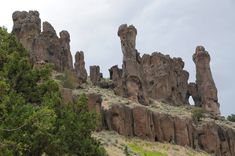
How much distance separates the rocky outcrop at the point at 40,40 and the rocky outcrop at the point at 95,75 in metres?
4.42

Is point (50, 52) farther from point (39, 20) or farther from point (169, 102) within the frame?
point (169, 102)

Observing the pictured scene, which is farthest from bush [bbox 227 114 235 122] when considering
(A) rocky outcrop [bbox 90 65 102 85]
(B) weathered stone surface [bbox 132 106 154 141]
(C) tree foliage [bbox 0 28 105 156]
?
(C) tree foliage [bbox 0 28 105 156]

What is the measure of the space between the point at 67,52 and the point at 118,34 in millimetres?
12140

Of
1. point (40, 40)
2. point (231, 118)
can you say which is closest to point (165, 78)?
point (231, 118)

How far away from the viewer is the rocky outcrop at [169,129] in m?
79.4

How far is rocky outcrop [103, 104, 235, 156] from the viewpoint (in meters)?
79.4

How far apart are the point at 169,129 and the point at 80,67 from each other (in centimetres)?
2984

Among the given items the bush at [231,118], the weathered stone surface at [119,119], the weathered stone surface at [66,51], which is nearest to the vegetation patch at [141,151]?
the weathered stone surface at [119,119]

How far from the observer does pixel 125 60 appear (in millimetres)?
Answer: 100688

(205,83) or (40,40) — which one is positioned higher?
(40,40)

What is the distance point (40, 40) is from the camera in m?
104

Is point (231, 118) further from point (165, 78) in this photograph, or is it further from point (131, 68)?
point (131, 68)

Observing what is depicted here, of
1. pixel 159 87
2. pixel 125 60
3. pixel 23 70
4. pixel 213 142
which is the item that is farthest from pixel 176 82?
pixel 23 70

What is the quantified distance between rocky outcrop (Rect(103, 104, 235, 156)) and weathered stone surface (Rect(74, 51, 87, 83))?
22.2 m
